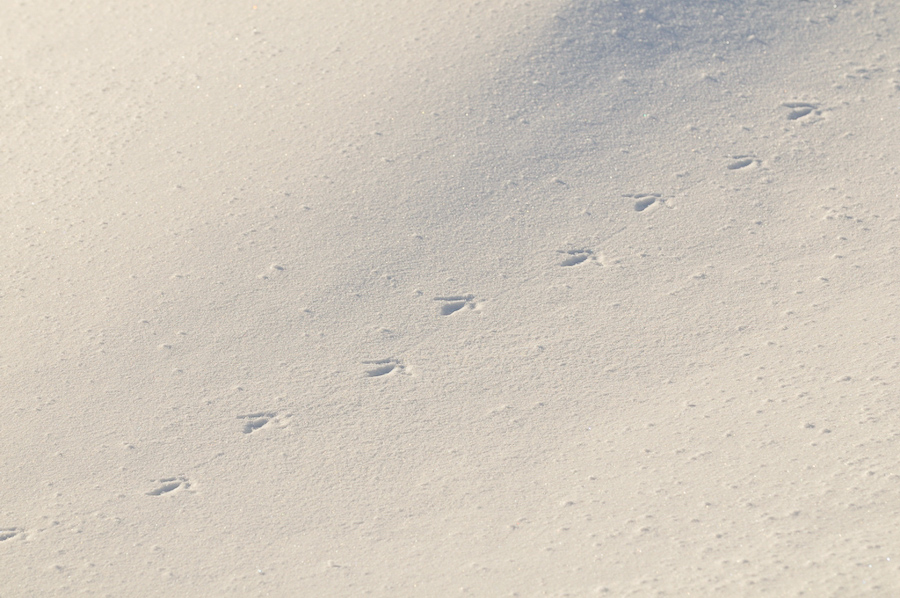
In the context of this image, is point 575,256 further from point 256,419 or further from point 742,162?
point 256,419

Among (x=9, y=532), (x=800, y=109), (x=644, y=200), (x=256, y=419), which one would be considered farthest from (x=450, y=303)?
(x=800, y=109)

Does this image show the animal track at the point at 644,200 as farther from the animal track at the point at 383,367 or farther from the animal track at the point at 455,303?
the animal track at the point at 383,367

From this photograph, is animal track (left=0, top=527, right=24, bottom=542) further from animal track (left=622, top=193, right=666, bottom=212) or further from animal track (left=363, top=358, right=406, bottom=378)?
animal track (left=622, top=193, right=666, bottom=212)

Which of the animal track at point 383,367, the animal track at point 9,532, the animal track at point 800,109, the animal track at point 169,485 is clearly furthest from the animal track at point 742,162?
the animal track at point 9,532

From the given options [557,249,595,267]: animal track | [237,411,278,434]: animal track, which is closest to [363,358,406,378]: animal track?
[237,411,278,434]: animal track

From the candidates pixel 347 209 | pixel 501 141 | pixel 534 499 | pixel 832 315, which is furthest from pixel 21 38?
pixel 832 315

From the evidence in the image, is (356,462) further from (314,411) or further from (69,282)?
(69,282)
